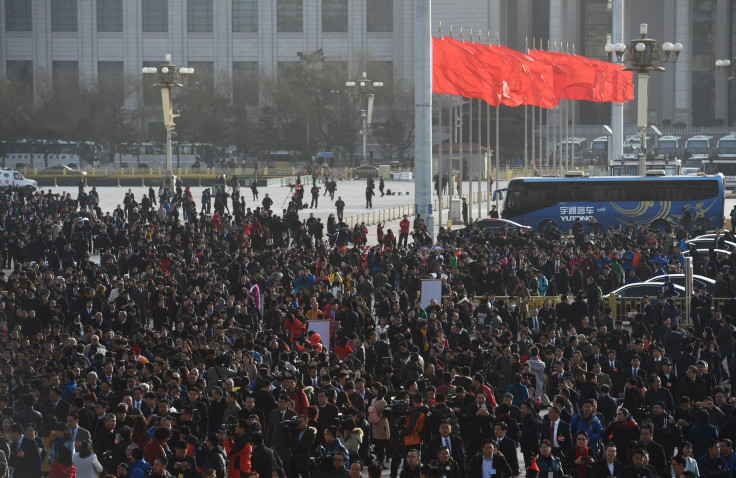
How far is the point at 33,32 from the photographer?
105062mm

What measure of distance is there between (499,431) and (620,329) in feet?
18.4

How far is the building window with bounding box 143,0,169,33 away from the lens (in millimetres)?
105625

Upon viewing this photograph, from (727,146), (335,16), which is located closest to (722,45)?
(727,146)

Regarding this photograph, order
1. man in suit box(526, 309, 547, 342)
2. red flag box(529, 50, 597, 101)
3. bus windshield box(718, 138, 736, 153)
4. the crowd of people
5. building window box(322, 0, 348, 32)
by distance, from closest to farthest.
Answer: the crowd of people, man in suit box(526, 309, 547, 342), red flag box(529, 50, 597, 101), bus windshield box(718, 138, 736, 153), building window box(322, 0, 348, 32)

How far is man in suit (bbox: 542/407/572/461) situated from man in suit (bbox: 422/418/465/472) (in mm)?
916

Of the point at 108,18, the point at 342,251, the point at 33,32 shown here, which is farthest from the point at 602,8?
the point at 342,251

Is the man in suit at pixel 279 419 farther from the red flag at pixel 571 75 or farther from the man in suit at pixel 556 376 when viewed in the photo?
the red flag at pixel 571 75

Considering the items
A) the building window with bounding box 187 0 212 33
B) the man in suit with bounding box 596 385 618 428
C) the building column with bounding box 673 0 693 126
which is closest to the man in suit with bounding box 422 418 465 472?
the man in suit with bounding box 596 385 618 428

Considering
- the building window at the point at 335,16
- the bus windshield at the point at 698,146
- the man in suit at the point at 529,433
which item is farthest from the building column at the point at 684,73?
the man in suit at the point at 529,433

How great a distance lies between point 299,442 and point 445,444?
1.44 metres

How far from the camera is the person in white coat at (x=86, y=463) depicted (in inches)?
433

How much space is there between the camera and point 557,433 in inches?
477

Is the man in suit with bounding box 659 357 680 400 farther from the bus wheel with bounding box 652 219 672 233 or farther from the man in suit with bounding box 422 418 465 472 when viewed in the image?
the bus wheel with bounding box 652 219 672 233

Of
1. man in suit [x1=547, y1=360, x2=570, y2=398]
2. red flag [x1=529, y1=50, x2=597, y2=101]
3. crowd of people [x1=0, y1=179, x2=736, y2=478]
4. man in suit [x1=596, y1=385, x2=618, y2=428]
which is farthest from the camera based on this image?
red flag [x1=529, y1=50, x2=597, y2=101]
